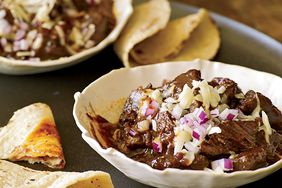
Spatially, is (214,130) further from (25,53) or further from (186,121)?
(25,53)

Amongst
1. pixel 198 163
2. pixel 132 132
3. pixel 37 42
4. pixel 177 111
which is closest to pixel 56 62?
pixel 37 42

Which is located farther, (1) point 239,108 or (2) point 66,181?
(1) point 239,108

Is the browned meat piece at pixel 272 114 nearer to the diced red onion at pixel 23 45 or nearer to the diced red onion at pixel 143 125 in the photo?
the diced red onion at pixel 143 125

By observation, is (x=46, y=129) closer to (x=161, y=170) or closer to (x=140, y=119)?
(x=140, y=119)

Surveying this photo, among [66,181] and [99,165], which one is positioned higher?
[66,181]

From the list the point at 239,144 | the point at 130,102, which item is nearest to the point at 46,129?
the point at 130,102

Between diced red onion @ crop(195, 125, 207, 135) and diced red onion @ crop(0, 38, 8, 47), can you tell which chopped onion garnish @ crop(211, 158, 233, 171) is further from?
diced red onion @ crop(0, 38, 8, 47)

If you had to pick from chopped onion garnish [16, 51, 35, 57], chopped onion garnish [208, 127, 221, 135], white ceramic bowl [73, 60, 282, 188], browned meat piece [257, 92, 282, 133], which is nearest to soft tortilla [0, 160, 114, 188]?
white ceramic bowl [73, 60, 282, 188]

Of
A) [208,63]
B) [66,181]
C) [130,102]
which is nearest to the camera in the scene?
[66,181]
